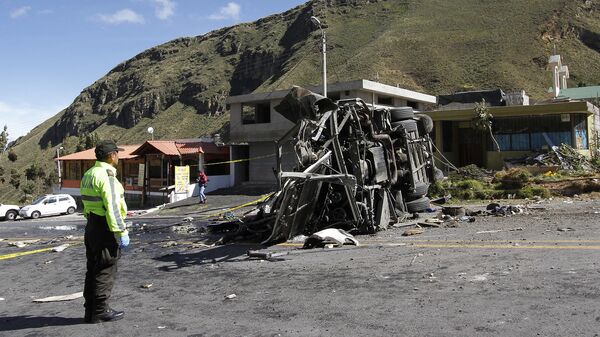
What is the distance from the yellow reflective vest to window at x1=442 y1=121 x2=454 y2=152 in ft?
98.3

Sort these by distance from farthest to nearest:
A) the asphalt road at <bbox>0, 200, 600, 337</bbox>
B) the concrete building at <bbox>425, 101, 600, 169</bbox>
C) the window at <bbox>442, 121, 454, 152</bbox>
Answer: the window at <bbox>442, 121, 454, 152</bbox>, the concrete building at <bbox>425, 101, 600, 169</bbox>, the asphalt road at <bbox>0, 200, 600, 337</bbox>

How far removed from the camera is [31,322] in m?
5.73

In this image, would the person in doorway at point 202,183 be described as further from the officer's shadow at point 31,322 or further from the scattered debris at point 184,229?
the officer's shadow at point 31,322

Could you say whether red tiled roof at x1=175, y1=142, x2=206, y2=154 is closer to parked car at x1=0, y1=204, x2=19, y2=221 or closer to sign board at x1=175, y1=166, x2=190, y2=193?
sign board at x1=175, y1=166, x2=190, y2=193

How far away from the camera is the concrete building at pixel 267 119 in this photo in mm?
31203

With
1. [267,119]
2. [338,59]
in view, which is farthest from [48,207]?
[338,59]

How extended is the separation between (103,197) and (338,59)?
329ft

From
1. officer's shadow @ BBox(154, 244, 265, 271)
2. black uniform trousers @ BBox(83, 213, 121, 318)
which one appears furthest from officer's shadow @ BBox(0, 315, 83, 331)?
officer's shadow @ BBox(154, 244, 265, 271)

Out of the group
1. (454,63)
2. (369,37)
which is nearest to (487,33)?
(454,63)

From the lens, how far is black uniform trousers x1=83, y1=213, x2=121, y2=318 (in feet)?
18.0

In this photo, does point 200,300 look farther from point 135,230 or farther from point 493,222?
point 135,230

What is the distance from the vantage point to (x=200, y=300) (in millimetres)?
6359

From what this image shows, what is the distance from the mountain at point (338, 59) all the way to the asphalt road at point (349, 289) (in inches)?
2693

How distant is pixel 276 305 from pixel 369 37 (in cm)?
10921
